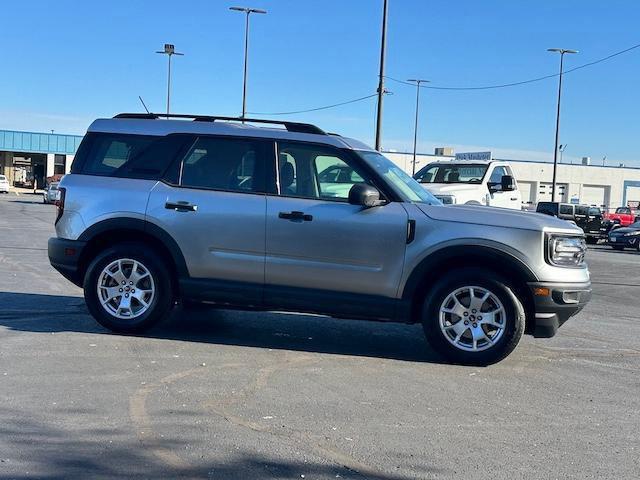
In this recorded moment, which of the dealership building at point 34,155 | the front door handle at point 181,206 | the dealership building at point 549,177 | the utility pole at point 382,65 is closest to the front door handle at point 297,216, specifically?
the front door handle at point 181,206

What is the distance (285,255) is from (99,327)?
2202 mm

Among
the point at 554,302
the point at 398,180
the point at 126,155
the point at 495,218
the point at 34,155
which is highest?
the point at 34,155

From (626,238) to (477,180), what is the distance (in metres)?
17.6

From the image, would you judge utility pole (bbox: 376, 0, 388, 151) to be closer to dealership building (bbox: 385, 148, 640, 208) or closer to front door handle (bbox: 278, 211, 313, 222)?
front door handle (bbox: 278, 211, 313, 222)

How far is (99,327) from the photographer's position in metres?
7.40

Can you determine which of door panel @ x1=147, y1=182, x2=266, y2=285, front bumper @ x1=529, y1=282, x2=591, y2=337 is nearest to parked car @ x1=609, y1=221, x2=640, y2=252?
front bumper @ x1=529, y1=282, x2=591, y2=337

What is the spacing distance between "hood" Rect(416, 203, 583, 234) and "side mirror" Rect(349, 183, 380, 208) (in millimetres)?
442

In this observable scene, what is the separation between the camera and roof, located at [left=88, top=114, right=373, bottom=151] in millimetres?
6941

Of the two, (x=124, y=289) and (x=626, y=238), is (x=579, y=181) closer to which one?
(x=626, y=238)

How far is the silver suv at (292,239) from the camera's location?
251 inches

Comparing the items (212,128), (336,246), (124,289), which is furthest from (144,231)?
(336,246)

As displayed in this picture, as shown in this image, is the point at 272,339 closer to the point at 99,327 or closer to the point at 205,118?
the point at 99,327

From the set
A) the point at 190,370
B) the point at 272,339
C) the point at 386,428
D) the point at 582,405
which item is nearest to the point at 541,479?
the point at 386,428

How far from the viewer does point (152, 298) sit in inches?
274
